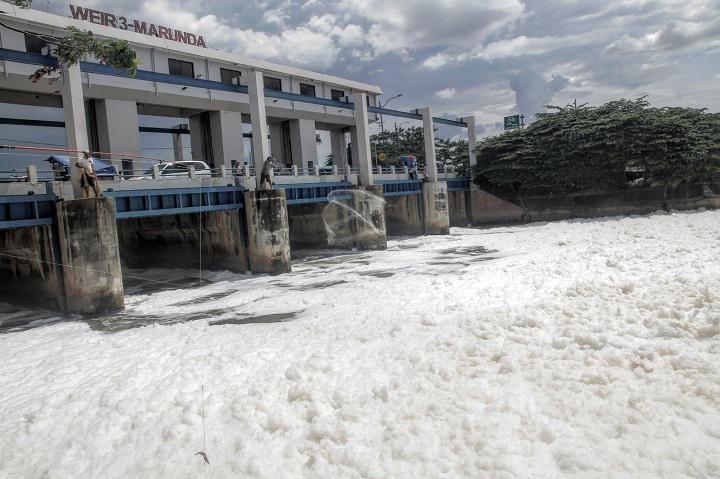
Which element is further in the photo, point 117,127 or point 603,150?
point 603,150

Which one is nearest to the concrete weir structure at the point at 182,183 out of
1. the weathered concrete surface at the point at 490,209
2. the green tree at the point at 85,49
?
the weathered concrete surface at the point at 490,209

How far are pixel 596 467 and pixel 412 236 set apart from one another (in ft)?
119

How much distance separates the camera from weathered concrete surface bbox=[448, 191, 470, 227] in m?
49.8

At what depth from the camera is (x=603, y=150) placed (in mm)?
41312

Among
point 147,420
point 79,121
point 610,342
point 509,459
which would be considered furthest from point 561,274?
point 79,121

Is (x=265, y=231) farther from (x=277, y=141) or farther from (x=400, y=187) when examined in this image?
(x=277, y=141)

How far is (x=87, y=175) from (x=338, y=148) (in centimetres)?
3415

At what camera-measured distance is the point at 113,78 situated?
28.9 m

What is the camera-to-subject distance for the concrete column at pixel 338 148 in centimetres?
5062

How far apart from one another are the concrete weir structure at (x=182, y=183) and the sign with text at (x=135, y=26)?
72cm

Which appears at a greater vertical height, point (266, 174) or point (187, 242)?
point (266, 174)

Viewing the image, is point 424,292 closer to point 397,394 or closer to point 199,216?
point 397,394

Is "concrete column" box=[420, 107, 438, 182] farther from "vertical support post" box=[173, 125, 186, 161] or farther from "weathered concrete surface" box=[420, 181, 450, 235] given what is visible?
"vertical support post" box=[173, 125, 186, 161]

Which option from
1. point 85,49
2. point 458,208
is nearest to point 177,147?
point 85,49
